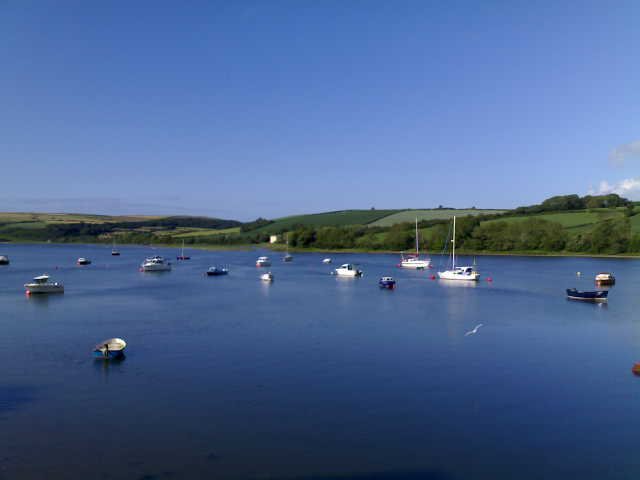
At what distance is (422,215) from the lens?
158 m

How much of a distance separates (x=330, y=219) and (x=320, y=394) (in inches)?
6238

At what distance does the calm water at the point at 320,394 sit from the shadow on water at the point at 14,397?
0.11m

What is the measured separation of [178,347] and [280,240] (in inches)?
5164

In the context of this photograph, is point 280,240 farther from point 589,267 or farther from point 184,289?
point 184,289

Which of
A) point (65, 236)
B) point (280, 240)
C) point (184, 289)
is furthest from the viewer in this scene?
point (65, 236)

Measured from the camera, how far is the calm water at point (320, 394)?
14.9 metres

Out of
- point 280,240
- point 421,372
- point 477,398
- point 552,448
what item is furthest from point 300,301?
point 280,240

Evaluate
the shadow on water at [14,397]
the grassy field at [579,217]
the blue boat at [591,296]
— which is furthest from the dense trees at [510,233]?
the shadow on water at [14,397]

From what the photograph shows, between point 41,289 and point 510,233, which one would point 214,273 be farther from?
point 510,233

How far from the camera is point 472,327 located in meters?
35.3

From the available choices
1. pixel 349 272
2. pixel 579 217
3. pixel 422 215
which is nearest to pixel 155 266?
pixel 349 272

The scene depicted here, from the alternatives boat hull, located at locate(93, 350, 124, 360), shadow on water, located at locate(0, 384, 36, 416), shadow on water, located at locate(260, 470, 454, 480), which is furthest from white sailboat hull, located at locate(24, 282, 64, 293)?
shadow on water, located at locate(260, 470, 454, 480)

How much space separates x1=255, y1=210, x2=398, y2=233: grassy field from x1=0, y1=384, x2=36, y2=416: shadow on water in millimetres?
143042

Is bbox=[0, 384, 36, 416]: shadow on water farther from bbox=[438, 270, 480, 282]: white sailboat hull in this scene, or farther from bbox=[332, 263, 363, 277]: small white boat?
bbox=[332, 263, 363, 277]: small white boat
